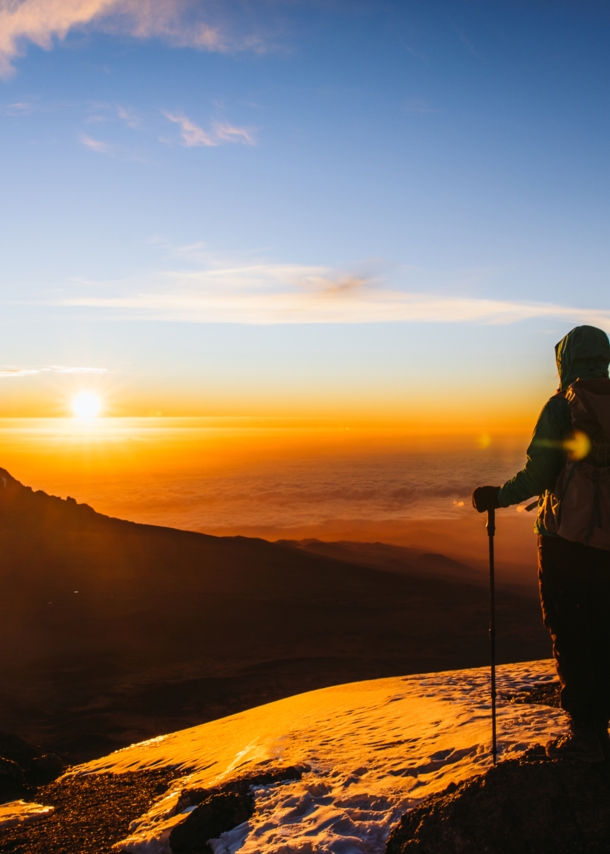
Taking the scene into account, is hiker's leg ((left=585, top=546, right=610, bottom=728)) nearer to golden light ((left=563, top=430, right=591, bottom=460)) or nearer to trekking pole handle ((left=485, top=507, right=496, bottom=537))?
golden light ((left=563, top=430, right=591, bottom=460))

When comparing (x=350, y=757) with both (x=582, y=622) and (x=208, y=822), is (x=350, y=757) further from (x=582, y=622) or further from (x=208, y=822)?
(x=582, y=622)

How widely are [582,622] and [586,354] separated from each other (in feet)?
4.30

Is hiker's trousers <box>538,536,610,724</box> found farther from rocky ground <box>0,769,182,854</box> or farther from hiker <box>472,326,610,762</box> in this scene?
rocky ground <box>0,769,182,854</box>

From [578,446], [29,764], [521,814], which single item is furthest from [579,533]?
[29,764]

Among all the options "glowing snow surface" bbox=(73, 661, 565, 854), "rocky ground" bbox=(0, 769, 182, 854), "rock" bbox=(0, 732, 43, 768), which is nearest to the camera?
"glowing snow surface" bbox=(73, 661, 565, 854)

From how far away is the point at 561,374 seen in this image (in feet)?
11.3

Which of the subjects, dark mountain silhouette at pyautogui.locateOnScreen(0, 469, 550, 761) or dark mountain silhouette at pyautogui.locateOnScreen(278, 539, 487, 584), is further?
dark mountain silhouette at pyautogui.locateOnScreen(278, 539, 487, 584)

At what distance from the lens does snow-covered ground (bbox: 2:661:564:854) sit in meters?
3.80

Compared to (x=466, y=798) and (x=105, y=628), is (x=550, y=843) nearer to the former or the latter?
(x=466, y=798)

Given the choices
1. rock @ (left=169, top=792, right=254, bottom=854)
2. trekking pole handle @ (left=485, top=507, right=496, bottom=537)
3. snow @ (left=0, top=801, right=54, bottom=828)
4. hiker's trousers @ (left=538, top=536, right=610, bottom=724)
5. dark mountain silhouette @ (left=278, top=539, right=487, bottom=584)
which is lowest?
dark mountain silhouette @ (left=278, top=539, right=487, bottom=584)

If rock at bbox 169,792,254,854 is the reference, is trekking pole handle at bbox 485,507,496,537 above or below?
above

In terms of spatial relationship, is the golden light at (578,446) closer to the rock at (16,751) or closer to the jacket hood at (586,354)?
the jacket hood at (586,354)

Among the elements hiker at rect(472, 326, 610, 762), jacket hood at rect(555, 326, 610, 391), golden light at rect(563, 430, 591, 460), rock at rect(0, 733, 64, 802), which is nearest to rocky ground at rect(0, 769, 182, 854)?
rock at rect(0, 733, 64, 802)

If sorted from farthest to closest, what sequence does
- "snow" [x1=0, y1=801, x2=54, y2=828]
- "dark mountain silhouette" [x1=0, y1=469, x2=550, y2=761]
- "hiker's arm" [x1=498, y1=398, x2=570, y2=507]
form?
"dark mountain silhouette" [x1=0, y1=469, x2=550, y2=761] < "snow" [x1=0, y1=801, x2=54, y2=828] < "hiker's arm" [x1=498, y1=398, x2=570, y2=507]
